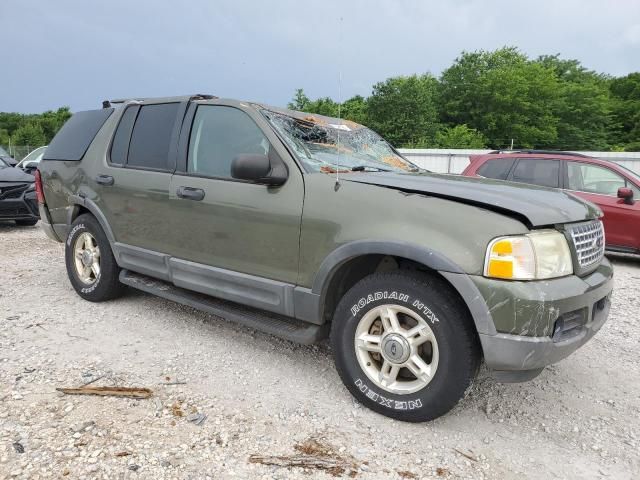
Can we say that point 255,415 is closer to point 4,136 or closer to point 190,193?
point 190,193

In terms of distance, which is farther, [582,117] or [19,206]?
[582,117]

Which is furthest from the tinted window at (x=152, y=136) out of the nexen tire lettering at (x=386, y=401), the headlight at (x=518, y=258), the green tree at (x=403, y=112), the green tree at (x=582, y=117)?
the green tree at (x=582, y=117)

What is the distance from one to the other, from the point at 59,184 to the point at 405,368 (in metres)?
3.96

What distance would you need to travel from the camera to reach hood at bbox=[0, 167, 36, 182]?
907 centimetres

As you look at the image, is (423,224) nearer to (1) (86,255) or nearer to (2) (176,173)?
(2) (176,173)

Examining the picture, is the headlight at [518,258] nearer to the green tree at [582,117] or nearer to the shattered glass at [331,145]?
the shattered glass at [331,145]

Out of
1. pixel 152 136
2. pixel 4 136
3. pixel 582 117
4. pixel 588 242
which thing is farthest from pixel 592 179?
pixel 4 136

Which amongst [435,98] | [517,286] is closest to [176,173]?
[517,286]

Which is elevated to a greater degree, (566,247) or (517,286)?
(566,247)

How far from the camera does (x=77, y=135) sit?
4867 mm

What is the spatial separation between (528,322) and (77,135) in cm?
447

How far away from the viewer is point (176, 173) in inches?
149

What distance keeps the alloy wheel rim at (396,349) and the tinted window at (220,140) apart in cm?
137

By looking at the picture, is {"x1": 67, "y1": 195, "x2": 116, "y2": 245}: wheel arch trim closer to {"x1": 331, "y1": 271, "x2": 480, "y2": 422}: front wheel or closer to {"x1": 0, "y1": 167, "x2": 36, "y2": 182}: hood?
{"x1": 331, "y1": 271, "x2": 480, "y2": 422}: front wheel
